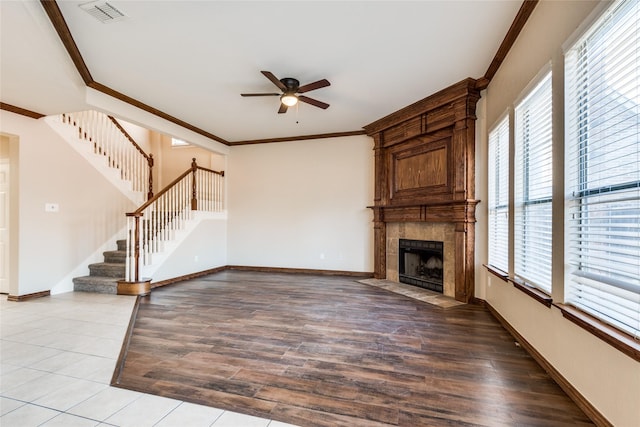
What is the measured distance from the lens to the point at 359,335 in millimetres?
3008

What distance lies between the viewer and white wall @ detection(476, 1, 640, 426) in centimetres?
153

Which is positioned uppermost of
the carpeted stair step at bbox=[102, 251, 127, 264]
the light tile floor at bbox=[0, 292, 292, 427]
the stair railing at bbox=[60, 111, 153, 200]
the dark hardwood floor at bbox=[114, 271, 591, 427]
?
the stair railing at bbox=[60, 111, 153, 200]

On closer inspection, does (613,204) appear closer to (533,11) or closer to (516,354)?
(516,354)

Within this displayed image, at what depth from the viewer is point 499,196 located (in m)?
3.60

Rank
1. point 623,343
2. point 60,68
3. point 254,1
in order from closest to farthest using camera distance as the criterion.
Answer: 1. point 623,343
2. point 254,1
3. point 60,68

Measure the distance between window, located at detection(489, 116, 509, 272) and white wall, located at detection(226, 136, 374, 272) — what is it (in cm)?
252

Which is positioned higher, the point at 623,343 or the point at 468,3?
the point at 468,3

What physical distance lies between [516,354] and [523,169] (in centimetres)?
168

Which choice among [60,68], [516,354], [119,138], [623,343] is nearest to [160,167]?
[119,138]

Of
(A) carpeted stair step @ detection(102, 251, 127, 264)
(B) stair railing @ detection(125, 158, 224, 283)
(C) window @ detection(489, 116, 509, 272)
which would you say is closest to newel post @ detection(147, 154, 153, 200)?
(B) stair railing @ detection(125, 158, 224, 283)

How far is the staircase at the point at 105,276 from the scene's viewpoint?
4816 millimetres

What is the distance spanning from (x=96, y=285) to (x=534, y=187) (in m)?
6.12

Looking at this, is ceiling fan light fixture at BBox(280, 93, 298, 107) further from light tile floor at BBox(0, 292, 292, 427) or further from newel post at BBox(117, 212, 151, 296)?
light tile floor at BBox(0, 292, 292, 427)

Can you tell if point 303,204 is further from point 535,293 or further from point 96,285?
point 535,293
